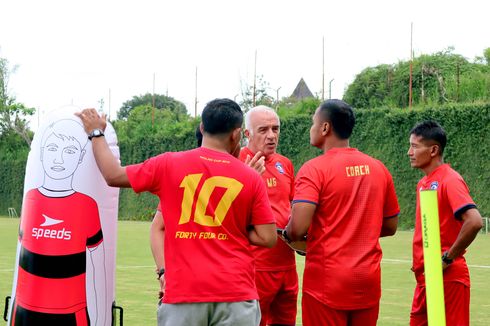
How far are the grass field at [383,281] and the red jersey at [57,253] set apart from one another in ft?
12.7

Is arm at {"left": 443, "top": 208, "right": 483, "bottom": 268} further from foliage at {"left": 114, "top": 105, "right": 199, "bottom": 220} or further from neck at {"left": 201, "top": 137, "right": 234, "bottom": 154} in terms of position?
foliage at {"left": 114, "top": 105, "right": 199, "bottom": 220}

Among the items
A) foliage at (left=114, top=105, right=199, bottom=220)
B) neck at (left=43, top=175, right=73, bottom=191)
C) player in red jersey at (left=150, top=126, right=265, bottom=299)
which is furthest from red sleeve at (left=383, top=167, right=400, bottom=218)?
foliage at (left=114, top=105, right=199, bottom=220)

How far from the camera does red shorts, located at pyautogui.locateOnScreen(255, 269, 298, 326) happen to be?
622 cm

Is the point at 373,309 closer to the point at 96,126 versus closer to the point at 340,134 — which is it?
the point at 340,134

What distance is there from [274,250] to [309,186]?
4.40 ft

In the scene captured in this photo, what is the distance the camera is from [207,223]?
14.4 ft

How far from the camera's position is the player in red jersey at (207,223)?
172 inches

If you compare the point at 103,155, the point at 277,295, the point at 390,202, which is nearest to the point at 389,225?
the point at 390,202

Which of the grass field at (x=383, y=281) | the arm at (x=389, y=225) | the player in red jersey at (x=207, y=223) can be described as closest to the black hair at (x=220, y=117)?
the player in red jersey at (x=207, y=223)

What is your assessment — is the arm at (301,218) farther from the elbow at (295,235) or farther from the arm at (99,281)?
the arm at (99,281)

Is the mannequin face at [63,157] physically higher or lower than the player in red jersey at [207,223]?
higher

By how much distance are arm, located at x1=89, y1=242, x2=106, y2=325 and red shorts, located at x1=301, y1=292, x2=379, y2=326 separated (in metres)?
1.22

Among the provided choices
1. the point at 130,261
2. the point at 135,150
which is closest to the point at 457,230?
the point at 130,261

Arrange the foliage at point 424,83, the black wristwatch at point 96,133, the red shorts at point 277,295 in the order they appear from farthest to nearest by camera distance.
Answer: the foliage at point 424,83 < the red shorts at point 277,295 < the black wristwatch at point 96,133
